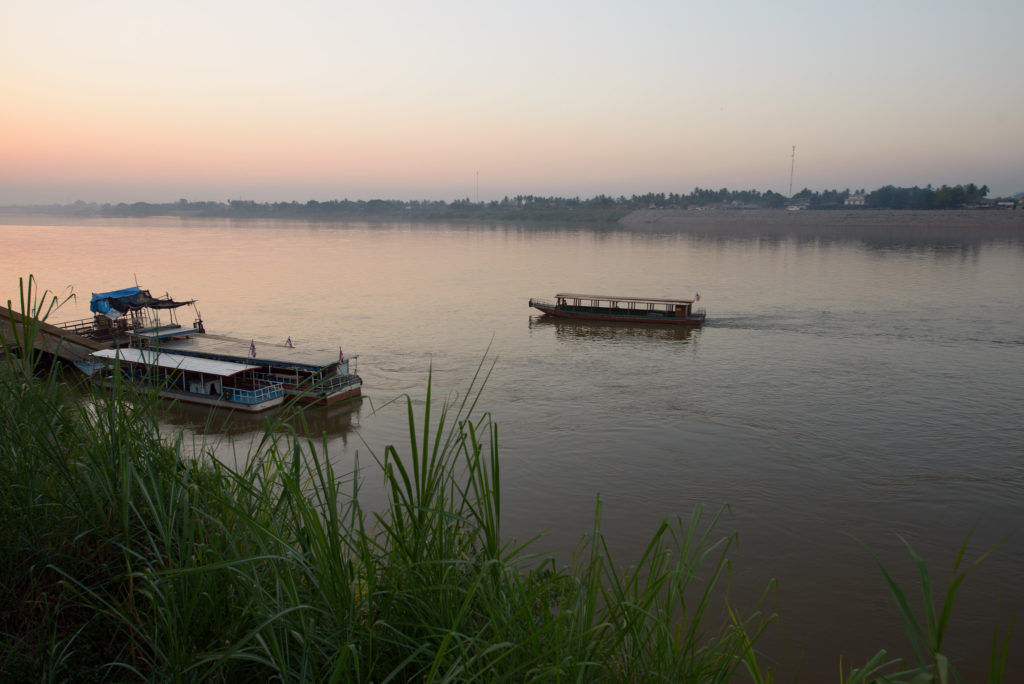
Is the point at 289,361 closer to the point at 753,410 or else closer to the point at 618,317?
the point at 753,410

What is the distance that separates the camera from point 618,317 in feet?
106

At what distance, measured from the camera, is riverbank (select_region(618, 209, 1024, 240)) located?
314ft

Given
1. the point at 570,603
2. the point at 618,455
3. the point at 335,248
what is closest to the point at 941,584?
the point at 618,455

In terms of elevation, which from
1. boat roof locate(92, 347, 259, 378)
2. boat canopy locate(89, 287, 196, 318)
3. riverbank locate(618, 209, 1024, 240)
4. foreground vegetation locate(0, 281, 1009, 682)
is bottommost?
boat roof locate(92, 347, 259, 378)

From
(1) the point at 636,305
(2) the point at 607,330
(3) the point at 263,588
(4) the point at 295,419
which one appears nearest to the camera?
(3) the point at 263,588

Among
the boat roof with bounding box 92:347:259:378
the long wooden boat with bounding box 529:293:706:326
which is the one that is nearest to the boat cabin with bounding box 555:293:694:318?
the long wooden boat with bounding box 529:293:706:326

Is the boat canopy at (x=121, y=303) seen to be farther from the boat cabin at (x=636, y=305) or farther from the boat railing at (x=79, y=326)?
the boat cabin at (x=636, y=305)

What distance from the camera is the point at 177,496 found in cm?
280

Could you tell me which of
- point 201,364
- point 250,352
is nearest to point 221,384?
point 201,364

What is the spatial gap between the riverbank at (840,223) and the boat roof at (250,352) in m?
90.5

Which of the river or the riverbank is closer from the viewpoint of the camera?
the river

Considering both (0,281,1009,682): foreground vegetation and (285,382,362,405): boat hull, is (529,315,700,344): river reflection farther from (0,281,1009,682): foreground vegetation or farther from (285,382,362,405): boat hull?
(0,281,1009,682): foreground vegetation

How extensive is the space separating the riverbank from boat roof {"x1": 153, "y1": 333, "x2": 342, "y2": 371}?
90.5 metres

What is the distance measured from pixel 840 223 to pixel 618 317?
98317 mm
